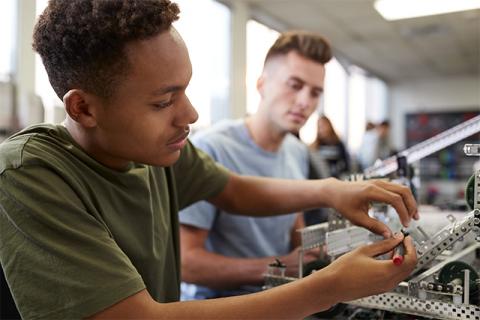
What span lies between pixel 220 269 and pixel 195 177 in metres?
0.41

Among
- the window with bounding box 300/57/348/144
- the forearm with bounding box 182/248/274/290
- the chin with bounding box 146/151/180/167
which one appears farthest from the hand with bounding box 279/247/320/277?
the window with bounding box 300/57/348/144

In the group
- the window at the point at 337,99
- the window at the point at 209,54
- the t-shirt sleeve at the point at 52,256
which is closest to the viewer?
the t-shirt sleeve at the point at 52,256

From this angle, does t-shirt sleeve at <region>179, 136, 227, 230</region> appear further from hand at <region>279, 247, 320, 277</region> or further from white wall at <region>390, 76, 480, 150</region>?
white wall at <region>390, 76, 480, 150</region>

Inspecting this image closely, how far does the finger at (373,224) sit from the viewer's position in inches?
43.6

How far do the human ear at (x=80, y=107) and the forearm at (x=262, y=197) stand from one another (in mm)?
620

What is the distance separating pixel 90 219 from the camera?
0.84m

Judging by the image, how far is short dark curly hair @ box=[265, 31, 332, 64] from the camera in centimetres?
195

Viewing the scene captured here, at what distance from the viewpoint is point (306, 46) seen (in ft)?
6.41

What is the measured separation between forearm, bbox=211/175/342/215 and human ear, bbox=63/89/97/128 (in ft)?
2.04

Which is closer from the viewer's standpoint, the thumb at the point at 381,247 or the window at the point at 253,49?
the thumb at the point at 381,247

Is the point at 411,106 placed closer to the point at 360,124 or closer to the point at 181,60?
the point at 360,124

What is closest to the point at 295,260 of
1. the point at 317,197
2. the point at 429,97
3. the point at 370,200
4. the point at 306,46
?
the point at 317,197

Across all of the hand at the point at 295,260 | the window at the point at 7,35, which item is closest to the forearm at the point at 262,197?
the hand at the point at 295,260

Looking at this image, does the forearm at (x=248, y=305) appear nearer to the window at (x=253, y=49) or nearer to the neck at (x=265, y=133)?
the neck at (x=265, y=133)
